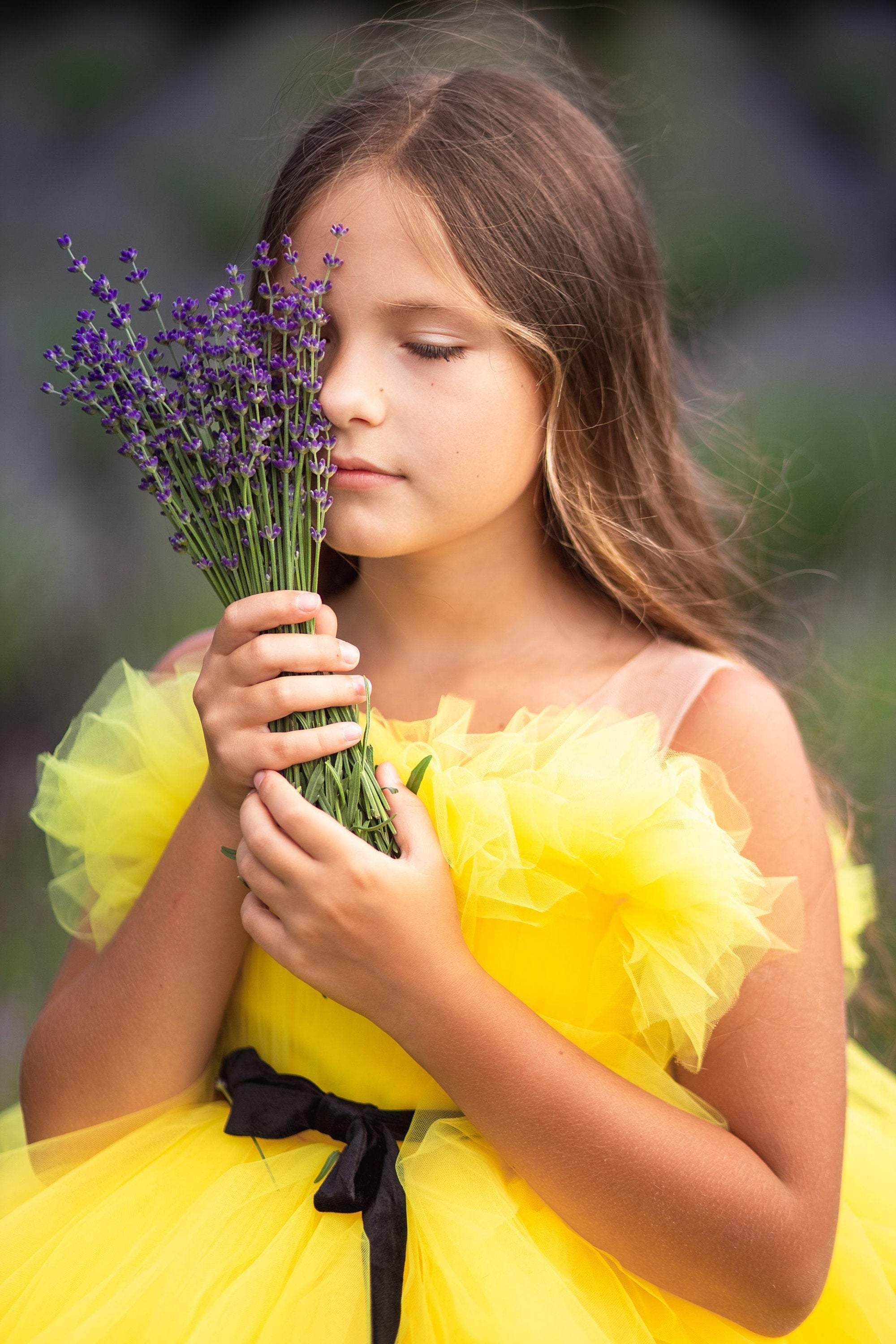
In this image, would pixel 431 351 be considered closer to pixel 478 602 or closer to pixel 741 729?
pixel 478 602

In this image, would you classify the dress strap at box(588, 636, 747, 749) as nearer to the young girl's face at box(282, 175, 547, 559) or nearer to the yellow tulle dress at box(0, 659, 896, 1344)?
the yellow tulle dress at box(0, 659, 896, 1344)

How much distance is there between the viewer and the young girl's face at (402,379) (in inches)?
46.3

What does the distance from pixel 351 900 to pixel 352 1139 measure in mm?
283

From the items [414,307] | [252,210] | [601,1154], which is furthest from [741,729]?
[252,210]

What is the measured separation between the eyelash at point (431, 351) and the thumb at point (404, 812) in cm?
44

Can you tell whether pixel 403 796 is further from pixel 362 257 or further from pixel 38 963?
pixel 38 963

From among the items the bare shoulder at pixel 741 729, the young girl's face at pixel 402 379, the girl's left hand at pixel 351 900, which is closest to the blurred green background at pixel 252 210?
the bare shoulder at pixel 741 729

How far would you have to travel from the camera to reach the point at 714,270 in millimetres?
3559

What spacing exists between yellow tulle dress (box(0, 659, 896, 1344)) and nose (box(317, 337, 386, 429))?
13.5 inches

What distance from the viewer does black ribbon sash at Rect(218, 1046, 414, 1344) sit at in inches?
42.0

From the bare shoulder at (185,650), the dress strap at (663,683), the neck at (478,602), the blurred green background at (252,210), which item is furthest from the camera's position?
the blurred green background at (252,210)

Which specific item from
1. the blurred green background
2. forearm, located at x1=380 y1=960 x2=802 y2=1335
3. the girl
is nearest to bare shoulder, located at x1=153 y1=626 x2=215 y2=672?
the girl

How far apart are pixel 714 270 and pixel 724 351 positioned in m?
0.33

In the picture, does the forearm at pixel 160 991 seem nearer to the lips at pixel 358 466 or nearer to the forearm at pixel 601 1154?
the forearm at pixel 601 1154
